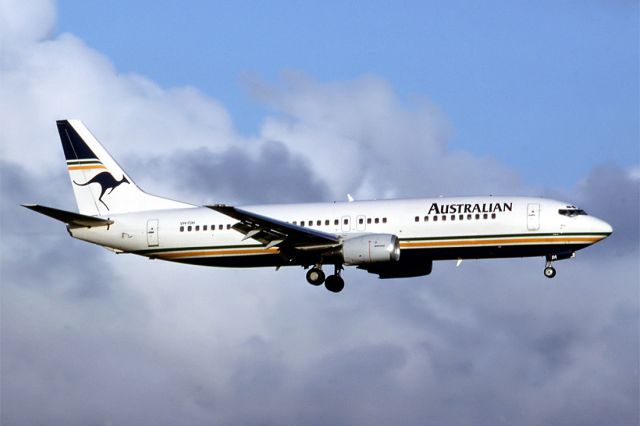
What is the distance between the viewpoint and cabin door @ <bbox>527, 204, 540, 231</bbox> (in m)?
63.7

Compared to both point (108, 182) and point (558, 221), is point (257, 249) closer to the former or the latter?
point (108, 182)

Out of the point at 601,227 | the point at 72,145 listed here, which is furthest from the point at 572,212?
the point at 72,145

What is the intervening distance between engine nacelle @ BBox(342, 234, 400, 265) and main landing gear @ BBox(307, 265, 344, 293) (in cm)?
298

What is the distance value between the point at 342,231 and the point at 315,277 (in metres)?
2.86

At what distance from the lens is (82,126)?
75.0 m

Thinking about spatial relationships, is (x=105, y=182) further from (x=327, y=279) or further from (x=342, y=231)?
(x=342, y=231)

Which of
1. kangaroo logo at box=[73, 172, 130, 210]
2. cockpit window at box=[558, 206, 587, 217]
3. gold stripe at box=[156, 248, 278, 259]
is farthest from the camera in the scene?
kangaroo logo at box=[73, 172, 130, 210]

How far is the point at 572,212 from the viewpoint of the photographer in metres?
64.2

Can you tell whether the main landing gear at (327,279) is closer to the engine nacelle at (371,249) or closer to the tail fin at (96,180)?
the engine nacelle at (371,249)

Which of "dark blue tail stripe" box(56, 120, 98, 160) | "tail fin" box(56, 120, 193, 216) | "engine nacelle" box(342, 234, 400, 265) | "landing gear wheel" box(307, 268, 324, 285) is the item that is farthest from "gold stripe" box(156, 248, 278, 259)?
"dark blue tail stripe" box(56, 120, 98, 160)

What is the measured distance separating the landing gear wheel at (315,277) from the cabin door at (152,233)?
8821 mm

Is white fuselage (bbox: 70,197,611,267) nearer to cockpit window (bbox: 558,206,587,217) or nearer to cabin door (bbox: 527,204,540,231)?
cabin door (bbox: 527,204,540,231)

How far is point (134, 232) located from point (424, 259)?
1583 centimetres

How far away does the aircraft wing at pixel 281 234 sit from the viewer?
62781 millimetres
